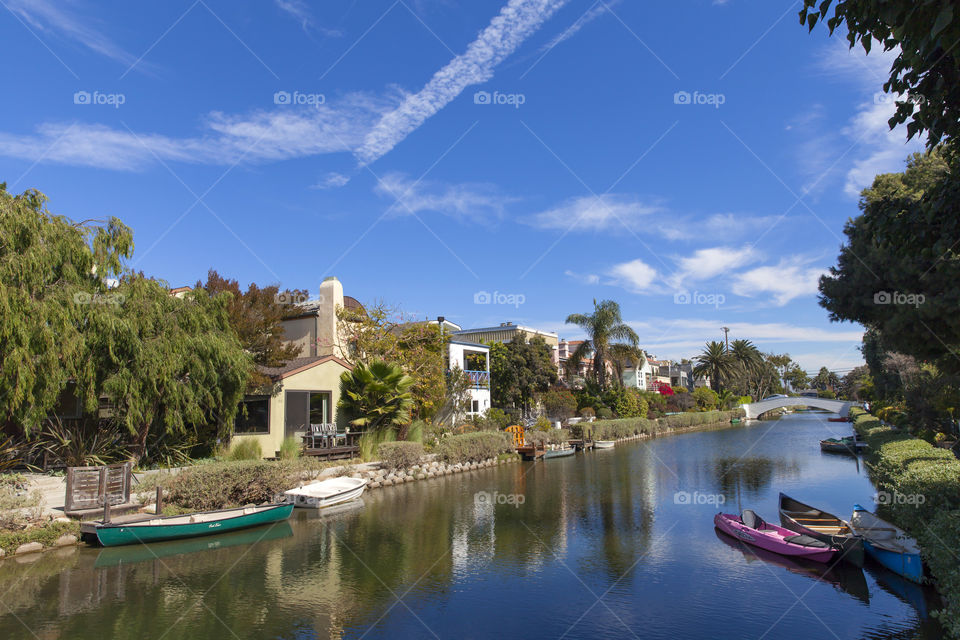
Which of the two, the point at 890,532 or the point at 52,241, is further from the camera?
the point at 52,241

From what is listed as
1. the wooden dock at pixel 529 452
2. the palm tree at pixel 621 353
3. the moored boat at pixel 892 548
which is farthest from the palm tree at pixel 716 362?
the moored boat at pixel 892 548

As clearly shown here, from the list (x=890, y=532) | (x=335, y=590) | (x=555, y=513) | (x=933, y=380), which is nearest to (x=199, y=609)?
(x=335, y=590)

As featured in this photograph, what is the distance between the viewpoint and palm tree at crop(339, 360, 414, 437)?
28094 mm

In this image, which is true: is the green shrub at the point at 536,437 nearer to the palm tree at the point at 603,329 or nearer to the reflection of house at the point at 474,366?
the reflection of house at the point at 474,366

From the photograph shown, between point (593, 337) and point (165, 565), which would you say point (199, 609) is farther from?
point (593, 337)

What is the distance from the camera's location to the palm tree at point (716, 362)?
81938mm

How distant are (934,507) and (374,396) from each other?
22.1 m

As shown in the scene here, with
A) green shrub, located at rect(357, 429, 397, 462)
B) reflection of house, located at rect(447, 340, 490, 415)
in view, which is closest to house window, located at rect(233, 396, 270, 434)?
green shrub, located at rect(357, 429, 397, 462)

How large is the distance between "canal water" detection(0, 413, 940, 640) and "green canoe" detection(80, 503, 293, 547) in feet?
0.98

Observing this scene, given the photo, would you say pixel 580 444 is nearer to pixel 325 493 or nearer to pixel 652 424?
pixel 652 424

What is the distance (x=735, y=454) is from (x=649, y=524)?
23.6 metres

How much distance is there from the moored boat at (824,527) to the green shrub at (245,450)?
59.1 ft

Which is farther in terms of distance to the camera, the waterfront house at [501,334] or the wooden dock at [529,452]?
the waterfront house at [501,334]

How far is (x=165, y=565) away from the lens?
13.2 m
